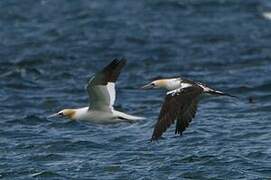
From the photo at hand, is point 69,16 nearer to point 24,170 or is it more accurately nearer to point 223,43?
point 223,43

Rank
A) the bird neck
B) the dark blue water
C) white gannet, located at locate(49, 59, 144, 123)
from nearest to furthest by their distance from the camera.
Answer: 1. white gannet, located at locate(49, 59, 144, 123)
2. the dark blue water
3. the bird neck

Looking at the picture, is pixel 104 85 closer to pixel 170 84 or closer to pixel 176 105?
pixel 176 105

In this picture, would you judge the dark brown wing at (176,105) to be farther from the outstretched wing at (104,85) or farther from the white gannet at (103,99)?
the outstretched wing at (104,85)

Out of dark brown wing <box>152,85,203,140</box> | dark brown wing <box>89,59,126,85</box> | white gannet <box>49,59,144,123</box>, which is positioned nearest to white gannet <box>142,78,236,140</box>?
dark brown wing <box>152,85,203,140</box>

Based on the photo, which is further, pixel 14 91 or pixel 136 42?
pixel 136 42

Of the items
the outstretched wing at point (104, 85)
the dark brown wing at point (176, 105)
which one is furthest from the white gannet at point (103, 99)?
the dark brown wing at point (176, 105)

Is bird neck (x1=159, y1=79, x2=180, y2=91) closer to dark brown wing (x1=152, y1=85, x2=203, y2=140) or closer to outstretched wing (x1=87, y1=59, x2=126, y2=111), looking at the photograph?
dark brown wing (x1=152, y1=85, x2=203, y2=140)

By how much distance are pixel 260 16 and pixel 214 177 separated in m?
17.9

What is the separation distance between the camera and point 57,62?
25844 millimetres

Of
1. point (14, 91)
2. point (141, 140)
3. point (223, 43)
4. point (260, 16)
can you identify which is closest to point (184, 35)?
point (223, 43)

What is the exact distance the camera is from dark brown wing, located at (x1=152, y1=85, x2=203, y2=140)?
15.8 m

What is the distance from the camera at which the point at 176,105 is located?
1598 cm

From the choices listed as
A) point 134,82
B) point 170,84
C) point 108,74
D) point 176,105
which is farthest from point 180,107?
point 134,82

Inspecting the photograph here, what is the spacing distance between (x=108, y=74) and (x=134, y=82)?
7.39 m
